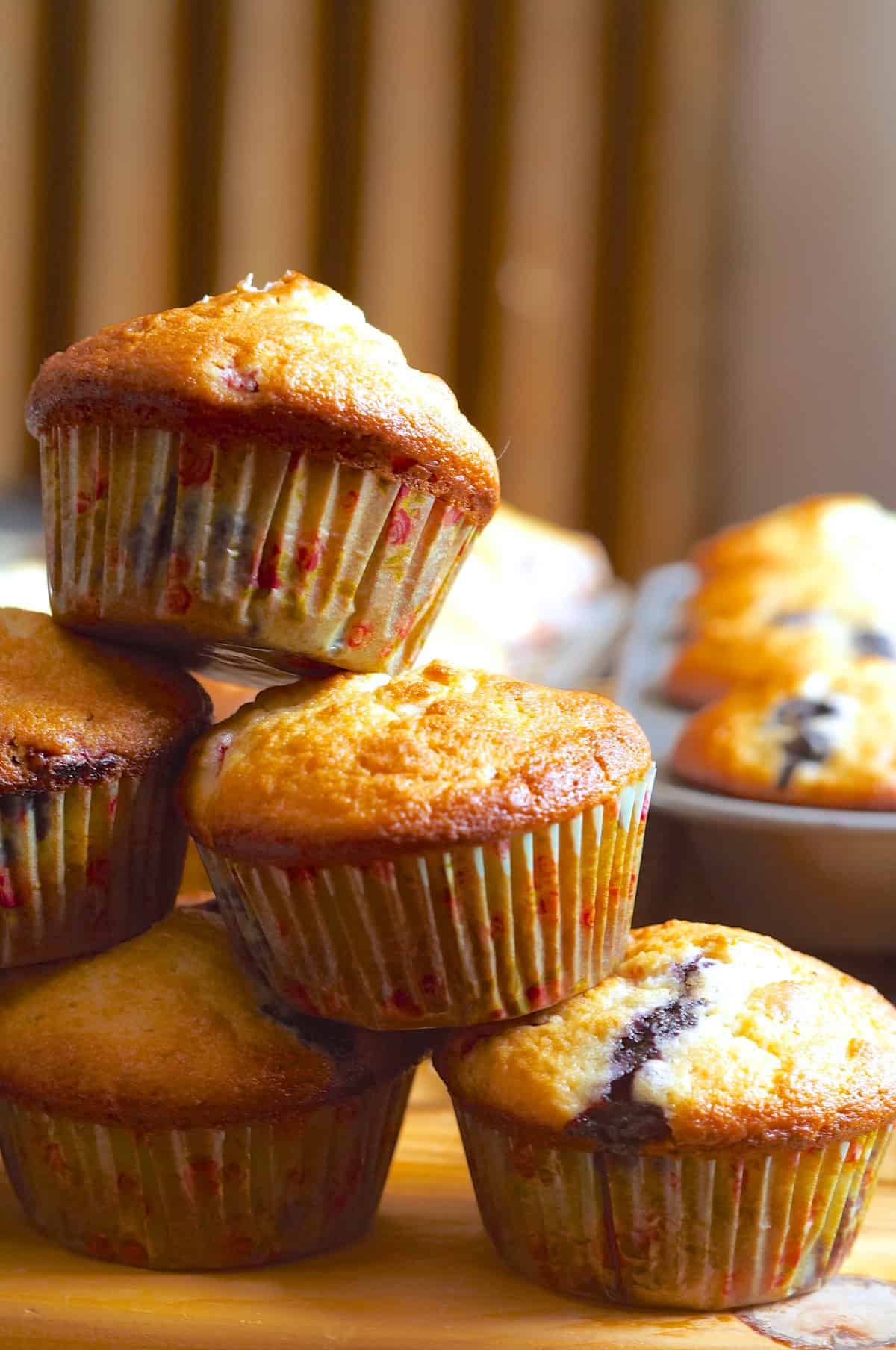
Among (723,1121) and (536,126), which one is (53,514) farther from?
(536,126)

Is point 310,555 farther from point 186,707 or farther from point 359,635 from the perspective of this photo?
point 186,707

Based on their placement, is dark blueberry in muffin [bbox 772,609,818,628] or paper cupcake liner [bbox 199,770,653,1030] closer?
paper cupcake liner [bbox 199,770,653,1030]

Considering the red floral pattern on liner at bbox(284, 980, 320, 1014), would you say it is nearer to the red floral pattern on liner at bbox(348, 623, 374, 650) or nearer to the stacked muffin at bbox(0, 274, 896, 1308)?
the stacked muffin at bbox(0, 274, 896, 1308)

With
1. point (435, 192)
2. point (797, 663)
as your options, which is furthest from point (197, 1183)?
point (435, 192)

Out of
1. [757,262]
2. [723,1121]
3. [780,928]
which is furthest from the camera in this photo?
[757,262]

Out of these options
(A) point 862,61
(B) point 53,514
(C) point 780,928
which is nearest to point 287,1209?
(B) point 53,514

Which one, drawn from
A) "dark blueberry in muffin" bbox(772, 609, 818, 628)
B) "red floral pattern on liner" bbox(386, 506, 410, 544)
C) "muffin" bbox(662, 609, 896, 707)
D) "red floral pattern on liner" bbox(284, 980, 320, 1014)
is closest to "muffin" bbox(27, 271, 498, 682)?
"red floral pattern on liner" bbox(386, 506, 410, 544)

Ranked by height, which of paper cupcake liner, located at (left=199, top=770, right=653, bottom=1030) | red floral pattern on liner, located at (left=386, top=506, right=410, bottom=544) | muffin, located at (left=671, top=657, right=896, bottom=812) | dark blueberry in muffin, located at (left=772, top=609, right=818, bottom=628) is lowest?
muffin, located at (left=671, top=657, right=896, bottom=812)
